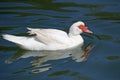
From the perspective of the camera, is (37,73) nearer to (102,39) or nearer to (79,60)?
(79,60)

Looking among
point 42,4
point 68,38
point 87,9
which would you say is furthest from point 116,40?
point 42,4

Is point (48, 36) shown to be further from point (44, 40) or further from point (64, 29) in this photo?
point (64, 29)

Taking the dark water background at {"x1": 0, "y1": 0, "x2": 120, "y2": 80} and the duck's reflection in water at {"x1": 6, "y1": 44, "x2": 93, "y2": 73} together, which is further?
the duck's reflection in water at {"x1": 6, "y1": 44, "x2": 93, "y2": 73}

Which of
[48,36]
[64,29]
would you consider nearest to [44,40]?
[48,36]

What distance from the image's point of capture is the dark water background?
8.88 metres

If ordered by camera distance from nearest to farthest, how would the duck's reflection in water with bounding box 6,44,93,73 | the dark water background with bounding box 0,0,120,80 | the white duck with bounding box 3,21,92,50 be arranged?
the dark water background with bounding box 0,0,120,80, the duck's reflection in water with bounding box 6,44,93,73, the white duck with bounding box 3,21,92,50

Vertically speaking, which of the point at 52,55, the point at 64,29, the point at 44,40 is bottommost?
the point at 52,55

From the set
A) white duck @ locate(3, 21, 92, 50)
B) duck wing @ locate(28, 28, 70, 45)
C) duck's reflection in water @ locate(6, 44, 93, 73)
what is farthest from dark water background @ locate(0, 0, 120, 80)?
duck wing @ locate(28, 28, 70, 45)

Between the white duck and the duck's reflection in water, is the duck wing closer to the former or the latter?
the white duck

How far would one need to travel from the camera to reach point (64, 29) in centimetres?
1126

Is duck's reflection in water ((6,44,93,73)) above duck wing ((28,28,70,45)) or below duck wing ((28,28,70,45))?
below

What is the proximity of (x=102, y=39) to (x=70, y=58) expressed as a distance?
4.01 ft

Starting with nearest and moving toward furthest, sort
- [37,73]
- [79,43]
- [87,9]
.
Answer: [37,73]
[79,43]
[87,9]

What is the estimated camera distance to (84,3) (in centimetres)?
1298
